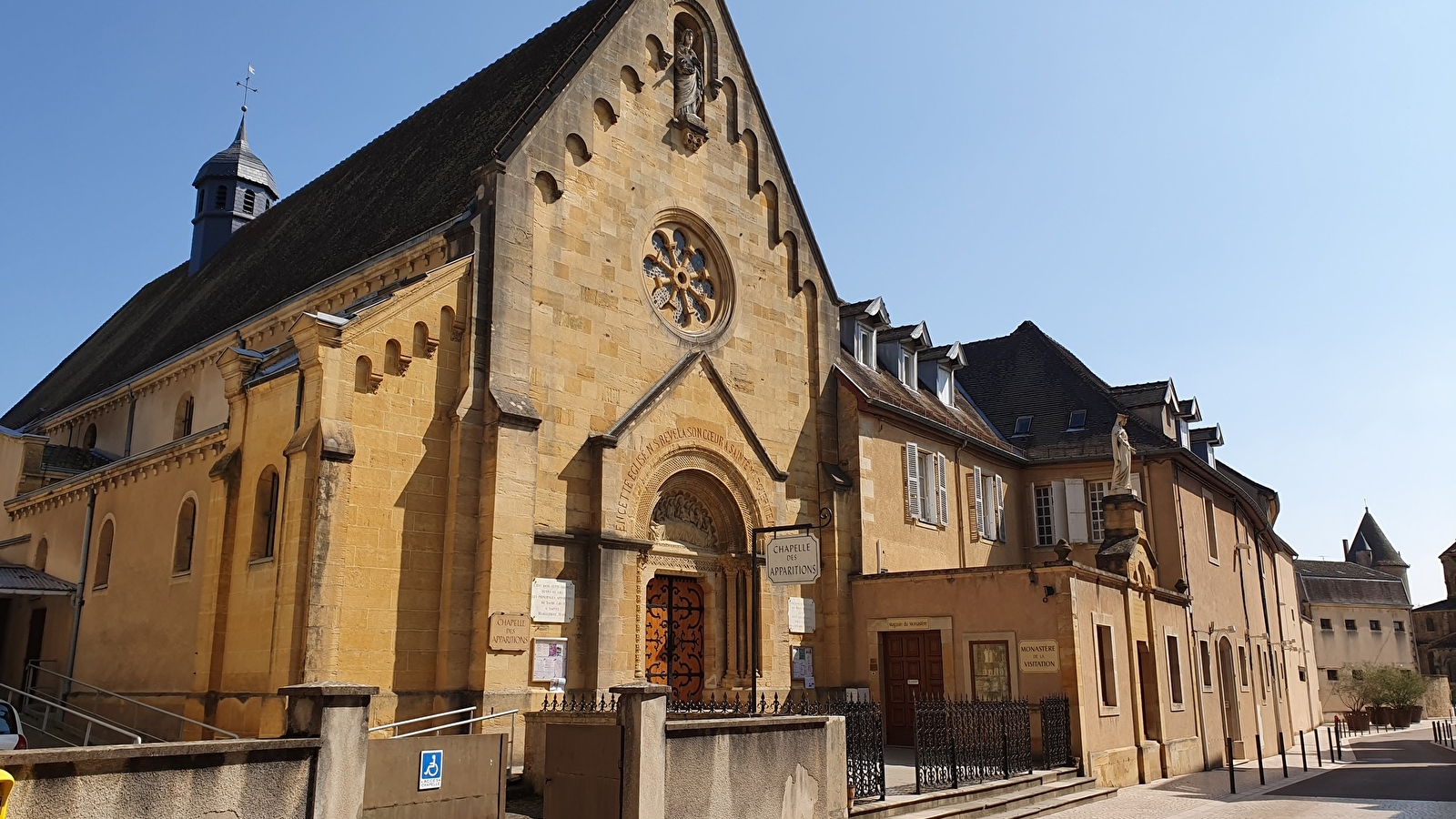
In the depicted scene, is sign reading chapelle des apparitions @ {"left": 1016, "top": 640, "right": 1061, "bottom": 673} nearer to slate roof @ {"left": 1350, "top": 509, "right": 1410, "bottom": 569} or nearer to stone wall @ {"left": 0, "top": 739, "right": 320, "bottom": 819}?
stone wall @ {"left": 0, "top": 739, "right": 320, "bottom": 819}

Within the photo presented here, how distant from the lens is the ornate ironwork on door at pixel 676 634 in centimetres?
2041

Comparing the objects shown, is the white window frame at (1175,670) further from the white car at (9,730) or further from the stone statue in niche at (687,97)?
the white car at (9,730)

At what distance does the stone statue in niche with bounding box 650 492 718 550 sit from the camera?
20.6 metres

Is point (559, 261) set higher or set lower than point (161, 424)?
higher

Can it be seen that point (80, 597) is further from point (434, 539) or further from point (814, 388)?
point (814, 388)

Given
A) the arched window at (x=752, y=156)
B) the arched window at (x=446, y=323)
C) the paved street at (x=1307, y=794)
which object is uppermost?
the arched window at (x=752, y=156)

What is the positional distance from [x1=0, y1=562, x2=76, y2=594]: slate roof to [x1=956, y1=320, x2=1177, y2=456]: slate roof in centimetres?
2465

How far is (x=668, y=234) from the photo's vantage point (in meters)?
21.9

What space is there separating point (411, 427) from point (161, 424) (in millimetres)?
11263

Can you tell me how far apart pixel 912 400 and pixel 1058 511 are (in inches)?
230

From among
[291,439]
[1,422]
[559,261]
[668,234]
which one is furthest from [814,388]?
[1,422]

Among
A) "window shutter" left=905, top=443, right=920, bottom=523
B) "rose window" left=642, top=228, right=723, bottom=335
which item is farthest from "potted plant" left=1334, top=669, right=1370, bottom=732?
"rose window" left=642, top=228, right=723, bottom=335

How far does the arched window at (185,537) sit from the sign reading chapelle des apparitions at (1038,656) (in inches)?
576

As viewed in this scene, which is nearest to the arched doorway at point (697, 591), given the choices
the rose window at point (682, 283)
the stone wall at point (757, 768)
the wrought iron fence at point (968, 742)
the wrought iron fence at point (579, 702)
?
the wrought iron fence at point (579, 702)
